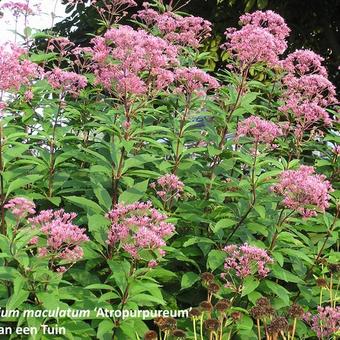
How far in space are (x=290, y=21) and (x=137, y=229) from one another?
9551mm

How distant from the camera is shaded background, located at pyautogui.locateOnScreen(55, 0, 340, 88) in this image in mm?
12281

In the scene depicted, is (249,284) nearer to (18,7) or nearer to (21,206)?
(21,206)

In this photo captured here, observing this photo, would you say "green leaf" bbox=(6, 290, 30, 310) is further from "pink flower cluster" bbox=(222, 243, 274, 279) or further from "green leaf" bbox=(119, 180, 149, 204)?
Answer: "pink flower cluster" bbox=(222, 243, 274, 279)

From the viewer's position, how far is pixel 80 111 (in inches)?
262

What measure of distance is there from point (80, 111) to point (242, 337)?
9.76ft

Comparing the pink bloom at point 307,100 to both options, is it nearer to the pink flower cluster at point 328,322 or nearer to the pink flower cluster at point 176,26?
Answer: the pink flower cluster at point 176,26

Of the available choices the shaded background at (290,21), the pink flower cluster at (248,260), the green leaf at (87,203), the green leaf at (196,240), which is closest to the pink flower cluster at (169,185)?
the green leaf at (196,240)

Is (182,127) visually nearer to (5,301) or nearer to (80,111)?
(80,111)

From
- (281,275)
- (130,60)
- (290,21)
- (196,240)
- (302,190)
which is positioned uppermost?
(290,21)

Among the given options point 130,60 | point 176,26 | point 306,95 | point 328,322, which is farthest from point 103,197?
point 176,26

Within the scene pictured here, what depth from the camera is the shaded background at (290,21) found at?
484 inches

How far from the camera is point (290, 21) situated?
12.8 meters

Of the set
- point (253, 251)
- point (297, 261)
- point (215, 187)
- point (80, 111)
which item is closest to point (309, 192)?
point (253, 251)

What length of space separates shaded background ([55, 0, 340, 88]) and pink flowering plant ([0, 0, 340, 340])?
5660 mm
